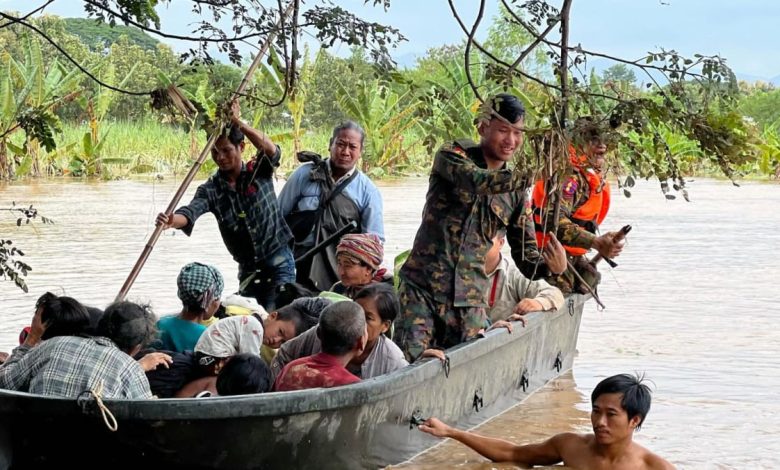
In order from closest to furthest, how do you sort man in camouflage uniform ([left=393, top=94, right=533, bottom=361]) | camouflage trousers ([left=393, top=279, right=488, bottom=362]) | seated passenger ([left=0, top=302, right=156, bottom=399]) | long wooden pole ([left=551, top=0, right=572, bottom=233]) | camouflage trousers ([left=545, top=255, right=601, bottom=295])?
long wooden pole ([left=551, top=0, right=572, bottom=233]) < seated passenger ([left=0, top=302, right=156, bottom=399]) < man in camouflage uniform ([left=393, top=94, right=533, bottom=361]) < camouflage trousers ([left=393, top=279, right=488, bottom=362]) < camouflage trousers ([left=545, top=255, right=601, bottom=295])

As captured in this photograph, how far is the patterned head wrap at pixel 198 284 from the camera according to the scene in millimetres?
5055

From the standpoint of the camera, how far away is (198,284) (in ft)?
16.7

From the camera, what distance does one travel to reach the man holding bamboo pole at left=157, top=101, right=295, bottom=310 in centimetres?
668

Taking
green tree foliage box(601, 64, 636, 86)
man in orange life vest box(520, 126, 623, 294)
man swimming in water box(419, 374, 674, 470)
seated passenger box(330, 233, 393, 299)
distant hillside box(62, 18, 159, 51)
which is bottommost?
man swimming in water box(419, 374, 674, 470)

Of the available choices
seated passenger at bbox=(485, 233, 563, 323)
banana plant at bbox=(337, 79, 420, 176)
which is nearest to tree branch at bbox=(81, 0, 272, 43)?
seated passenger at bbox=(485, 233, 563, 323)

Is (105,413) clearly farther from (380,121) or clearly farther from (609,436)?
(380,121)

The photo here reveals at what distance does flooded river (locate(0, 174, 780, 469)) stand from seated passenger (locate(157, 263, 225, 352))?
1147 mm

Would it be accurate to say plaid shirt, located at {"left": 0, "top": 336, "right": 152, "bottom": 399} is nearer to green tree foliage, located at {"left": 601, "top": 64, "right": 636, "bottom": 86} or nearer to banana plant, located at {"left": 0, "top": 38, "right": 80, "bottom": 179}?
green tree foliage, located at {"left": 601, "top": 64, "right": 636, "bottom": 86}

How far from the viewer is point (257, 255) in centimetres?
682

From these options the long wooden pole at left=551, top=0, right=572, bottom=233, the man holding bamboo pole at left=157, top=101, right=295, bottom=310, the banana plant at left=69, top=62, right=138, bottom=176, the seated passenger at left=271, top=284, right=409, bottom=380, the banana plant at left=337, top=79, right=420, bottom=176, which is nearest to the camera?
the long wooden pole at left=551, top=0, right=572, bottom=233

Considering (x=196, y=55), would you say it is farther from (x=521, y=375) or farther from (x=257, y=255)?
(x=521, y=375)

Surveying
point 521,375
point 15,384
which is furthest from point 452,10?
point 521,375

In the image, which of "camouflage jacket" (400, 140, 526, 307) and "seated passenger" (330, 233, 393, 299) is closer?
"camouflage jacket" (400, 140, 526, 307)

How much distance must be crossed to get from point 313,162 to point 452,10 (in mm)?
3042
